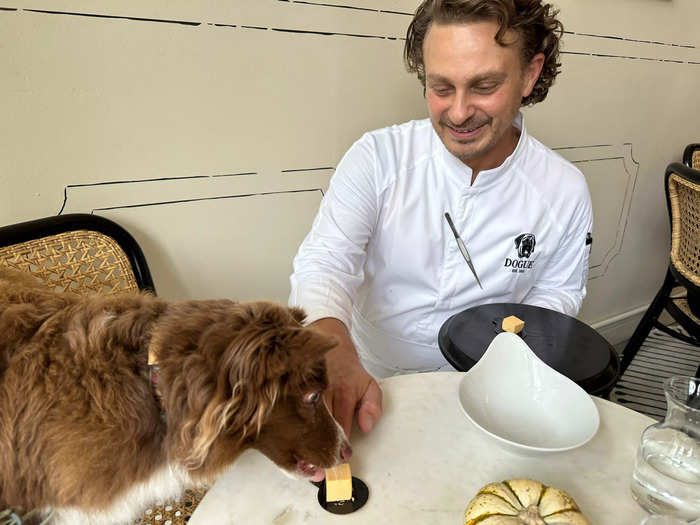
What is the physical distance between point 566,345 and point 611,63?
2080 mm

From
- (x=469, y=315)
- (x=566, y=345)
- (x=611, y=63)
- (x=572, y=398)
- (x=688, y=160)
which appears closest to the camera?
(x=572, y=398)

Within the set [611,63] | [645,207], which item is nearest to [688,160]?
[645,207]

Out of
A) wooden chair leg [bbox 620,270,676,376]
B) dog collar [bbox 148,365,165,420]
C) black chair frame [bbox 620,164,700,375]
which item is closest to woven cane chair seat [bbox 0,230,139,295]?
dog collar [bbox 148,365,165,420]

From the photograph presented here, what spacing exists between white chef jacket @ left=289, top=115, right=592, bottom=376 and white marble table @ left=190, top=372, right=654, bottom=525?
659 millimetres

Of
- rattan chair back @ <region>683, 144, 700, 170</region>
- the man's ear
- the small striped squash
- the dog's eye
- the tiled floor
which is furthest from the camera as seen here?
rattan chair back @ <region>683, 144, 700, 170</region>

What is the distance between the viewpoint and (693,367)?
3062 mm

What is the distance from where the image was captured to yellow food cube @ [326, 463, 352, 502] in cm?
80

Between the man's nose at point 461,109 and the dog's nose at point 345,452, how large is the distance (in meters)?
1.02

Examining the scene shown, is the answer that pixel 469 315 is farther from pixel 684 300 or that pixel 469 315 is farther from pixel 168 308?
pixel 684 300

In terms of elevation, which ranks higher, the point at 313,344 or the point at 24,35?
the point at 24,35

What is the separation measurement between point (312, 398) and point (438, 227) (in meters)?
0.99

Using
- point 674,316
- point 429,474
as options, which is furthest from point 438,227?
point 674,316

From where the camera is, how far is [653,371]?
3.02 meters

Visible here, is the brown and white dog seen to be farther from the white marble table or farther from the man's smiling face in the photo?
the man's smiling face
